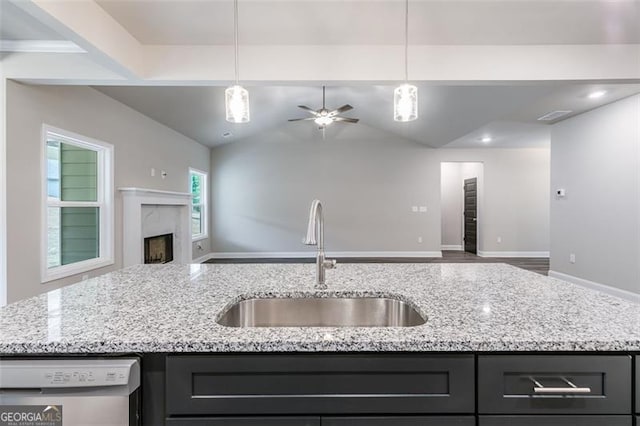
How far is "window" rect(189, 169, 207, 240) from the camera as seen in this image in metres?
6.84

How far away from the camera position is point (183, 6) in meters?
2.29

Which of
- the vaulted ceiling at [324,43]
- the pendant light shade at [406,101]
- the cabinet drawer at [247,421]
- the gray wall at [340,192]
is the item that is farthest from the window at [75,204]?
the gray wall at [340,192]

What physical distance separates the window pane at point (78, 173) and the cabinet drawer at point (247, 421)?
3.57 meters

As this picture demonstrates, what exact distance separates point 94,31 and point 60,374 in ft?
7.71

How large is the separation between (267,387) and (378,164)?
269 inches

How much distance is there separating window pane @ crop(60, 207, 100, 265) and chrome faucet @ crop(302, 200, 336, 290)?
11.0 ft

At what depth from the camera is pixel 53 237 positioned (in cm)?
328

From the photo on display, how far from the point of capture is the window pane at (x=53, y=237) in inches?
126

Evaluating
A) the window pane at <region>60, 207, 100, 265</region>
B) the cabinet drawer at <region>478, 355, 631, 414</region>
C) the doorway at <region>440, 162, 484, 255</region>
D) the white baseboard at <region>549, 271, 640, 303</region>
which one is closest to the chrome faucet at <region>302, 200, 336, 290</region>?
the cabinet drawer at <region>478, 355, 631, 414</region>

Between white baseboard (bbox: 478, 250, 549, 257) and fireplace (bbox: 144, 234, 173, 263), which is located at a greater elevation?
fireplace (bbox: 144, 234, 173, 263)

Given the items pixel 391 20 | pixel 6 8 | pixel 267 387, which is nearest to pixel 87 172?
pixel 6 8

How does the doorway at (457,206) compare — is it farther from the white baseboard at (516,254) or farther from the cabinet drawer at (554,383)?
the cabinet drawer at (554,383)

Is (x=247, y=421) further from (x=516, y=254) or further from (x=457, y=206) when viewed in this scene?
(x=457, y=206)

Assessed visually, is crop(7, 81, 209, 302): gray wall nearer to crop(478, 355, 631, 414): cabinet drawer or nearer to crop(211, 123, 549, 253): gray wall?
crop(211, 123, 549, 253): gray wall
